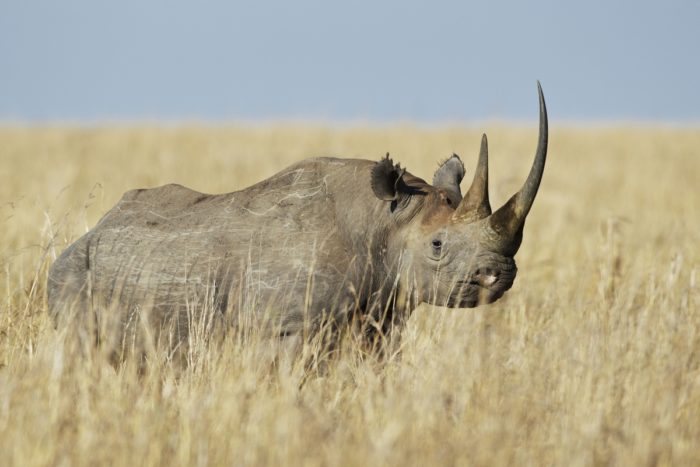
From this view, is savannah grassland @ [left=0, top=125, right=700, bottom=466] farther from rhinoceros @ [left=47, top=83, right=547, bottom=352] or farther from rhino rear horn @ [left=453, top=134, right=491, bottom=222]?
rhino rear horn @ [left=453, top=134, right=491, bottom=222]

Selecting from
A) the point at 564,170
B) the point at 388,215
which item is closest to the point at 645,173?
the point at 564,170

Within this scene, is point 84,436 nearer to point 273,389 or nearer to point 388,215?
point 273,389

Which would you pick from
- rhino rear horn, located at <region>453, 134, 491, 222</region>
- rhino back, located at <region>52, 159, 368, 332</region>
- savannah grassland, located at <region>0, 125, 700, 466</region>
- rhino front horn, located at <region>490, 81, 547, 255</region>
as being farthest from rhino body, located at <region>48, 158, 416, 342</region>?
rhino front horn, located at <region>490, 81, 547, 255</region>

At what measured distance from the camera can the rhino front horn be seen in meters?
5.74

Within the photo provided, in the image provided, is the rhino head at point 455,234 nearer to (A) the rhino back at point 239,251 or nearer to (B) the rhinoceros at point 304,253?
(B) the rhinoceros at point 304,253

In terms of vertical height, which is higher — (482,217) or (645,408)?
(482,217)

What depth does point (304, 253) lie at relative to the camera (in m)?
6.12

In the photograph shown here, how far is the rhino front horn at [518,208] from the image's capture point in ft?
18.8

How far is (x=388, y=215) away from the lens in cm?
637

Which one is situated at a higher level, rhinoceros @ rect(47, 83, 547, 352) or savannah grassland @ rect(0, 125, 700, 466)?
rhinoceros @ rect(47, 83, 547, 352)

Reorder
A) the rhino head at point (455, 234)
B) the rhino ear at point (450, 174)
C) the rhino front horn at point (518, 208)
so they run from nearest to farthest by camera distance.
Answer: the rhino front horn at point (518, 208)
the rhino head at point (455, 234)
the rhino ear at point (450, 174)

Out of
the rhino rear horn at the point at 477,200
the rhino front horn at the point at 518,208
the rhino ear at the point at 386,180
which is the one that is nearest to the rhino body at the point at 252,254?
the rhino ear at the point at 386,180

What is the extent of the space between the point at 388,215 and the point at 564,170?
1471 cm

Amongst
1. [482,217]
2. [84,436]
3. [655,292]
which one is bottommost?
[84,436]
